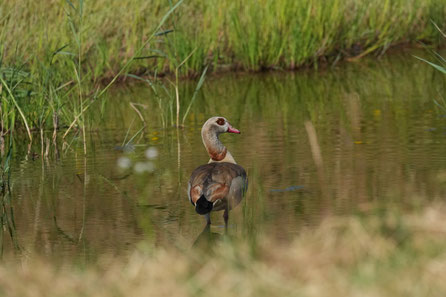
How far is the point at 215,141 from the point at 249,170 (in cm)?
53

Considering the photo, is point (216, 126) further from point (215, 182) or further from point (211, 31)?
point (211, 31)

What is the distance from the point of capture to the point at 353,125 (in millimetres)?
10352

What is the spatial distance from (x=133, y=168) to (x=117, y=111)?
424 cm

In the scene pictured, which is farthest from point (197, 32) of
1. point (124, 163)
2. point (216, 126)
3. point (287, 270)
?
point (287, 270)

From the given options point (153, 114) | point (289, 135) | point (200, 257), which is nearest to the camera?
point (200, 257)

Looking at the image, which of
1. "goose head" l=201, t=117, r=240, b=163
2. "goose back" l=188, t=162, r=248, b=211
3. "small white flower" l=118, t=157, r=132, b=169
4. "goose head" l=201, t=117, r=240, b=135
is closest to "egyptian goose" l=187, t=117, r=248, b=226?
"goose back" l=188, t=162, r=248, b=211

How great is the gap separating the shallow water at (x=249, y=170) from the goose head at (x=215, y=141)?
0.29 metres

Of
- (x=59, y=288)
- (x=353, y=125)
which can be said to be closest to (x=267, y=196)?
(x=59, y=288)

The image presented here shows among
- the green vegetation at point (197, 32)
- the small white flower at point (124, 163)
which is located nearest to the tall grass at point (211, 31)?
the green vegetation at point (197, 32)

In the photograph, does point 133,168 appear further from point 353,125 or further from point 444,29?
point 444,29

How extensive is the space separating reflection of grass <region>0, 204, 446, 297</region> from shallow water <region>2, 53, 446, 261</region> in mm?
570

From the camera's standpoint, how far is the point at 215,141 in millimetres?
7785

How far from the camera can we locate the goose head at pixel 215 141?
7680 millimetres

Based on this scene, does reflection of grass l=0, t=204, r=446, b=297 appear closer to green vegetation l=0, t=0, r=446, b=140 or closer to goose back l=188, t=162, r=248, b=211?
goose back l=188, t=162, r=248, b=211
